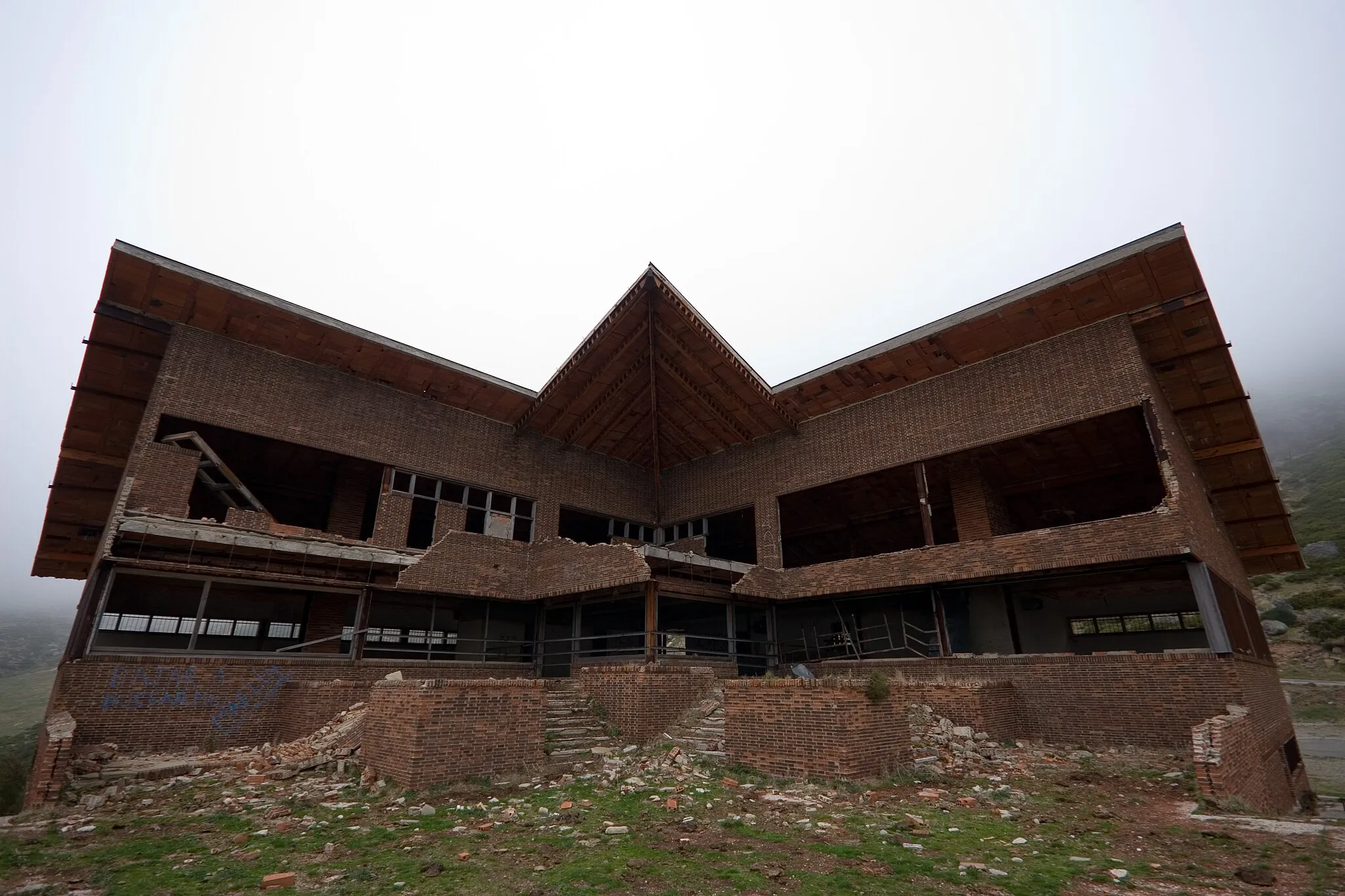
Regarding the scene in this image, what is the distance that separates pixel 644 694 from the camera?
13250 millimetres

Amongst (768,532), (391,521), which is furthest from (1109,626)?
(391,521)

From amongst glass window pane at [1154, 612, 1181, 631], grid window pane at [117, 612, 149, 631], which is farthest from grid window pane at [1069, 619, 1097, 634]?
grid window pane at [117, 612, 149, 631]

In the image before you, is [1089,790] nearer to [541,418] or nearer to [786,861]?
[786,861]

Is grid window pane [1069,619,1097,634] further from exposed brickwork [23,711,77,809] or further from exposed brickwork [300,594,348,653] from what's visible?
exposed brickwork [23,711,77,809]

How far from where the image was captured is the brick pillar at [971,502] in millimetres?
18969

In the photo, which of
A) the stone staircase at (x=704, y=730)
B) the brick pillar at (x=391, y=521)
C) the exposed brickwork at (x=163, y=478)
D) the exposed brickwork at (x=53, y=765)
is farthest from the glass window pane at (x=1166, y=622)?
the exposed brickwork at (x=163, y=478)

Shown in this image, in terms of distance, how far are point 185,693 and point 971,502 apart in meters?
20.0

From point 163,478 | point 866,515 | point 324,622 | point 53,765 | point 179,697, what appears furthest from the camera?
point 866,515

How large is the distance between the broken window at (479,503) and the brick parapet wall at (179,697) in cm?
554

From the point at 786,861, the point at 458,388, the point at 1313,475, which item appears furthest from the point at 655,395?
the point at 1313,475

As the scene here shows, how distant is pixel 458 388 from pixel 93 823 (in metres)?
14.2

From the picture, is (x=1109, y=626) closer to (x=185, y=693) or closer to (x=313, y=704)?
(x=313, y=704)

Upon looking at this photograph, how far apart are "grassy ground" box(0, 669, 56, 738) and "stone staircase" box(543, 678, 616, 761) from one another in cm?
3447

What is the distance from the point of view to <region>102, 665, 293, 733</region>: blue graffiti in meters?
13.2
